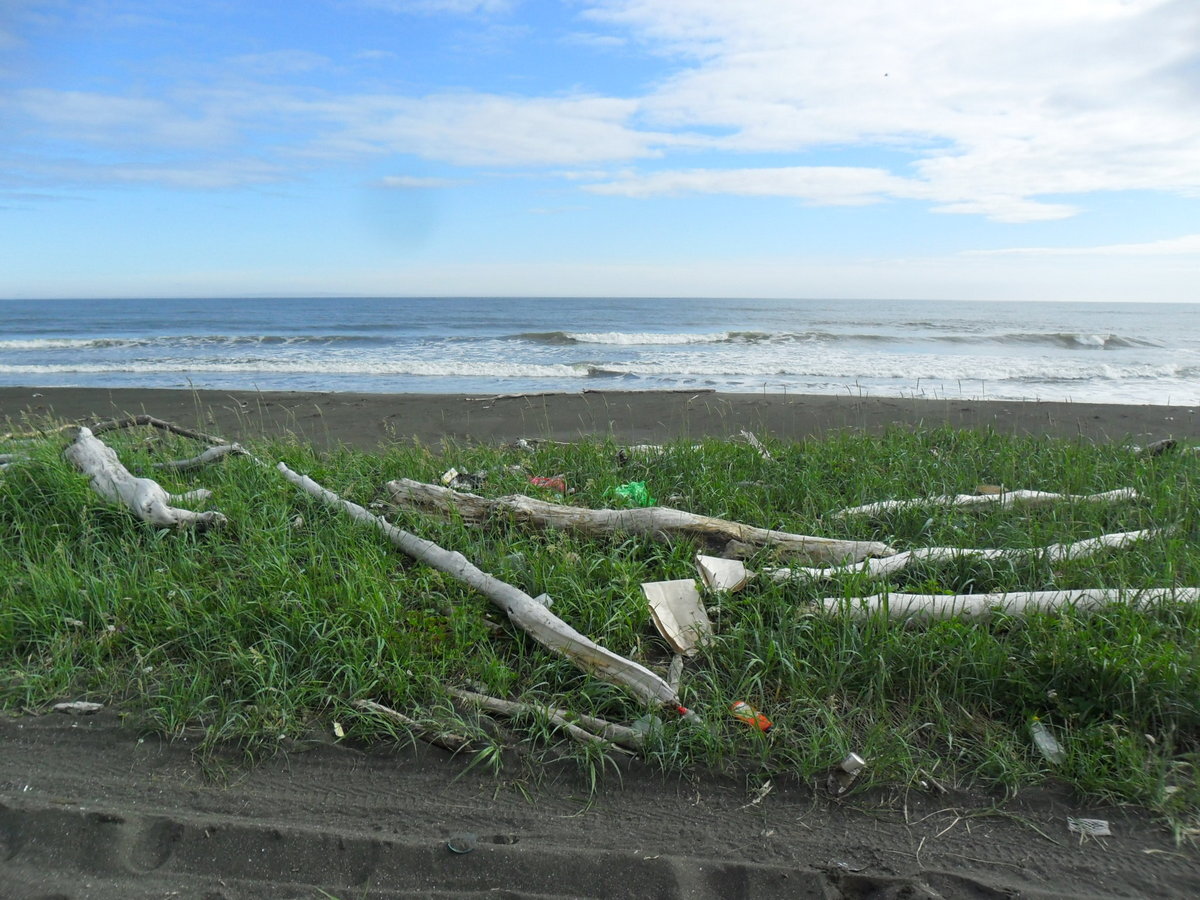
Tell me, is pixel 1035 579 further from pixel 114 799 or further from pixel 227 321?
pixel 227 321

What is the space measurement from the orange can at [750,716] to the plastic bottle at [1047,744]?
90 centimetres

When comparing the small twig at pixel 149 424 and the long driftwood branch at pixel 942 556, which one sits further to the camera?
the small twig at pixel 149 424

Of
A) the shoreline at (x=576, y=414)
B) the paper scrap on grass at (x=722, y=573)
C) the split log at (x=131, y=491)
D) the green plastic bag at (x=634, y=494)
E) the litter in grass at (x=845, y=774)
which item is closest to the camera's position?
the litter in grass at (x=845, y=774)

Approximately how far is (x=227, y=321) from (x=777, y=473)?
130ft

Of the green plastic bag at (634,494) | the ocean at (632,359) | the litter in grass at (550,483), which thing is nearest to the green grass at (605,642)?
the green plastic bag at (634,494)

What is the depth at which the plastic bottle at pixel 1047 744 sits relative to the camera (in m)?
2.57

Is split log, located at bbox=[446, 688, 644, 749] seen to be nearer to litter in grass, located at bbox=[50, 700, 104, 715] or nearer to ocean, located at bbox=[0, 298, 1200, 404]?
litter in grass, located at bbox=[50, 700, 104, 715]

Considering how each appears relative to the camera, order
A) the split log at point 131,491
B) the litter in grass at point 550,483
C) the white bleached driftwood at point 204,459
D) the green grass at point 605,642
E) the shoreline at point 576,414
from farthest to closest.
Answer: the shoreline at point 576,414 → the white bleached driftwood at point 204,459 → the litter in grass at point 550,483 → the split log at point 131,491 → the green grass at point 605,642

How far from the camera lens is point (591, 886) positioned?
2131mm

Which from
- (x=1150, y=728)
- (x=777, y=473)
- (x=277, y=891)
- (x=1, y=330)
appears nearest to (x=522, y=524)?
(x=777, y=473)

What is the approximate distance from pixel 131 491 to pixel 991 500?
4919 mm

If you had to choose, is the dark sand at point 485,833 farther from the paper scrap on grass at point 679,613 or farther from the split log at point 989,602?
the split log at point 989,602

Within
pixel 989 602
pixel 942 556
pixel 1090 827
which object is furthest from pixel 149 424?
pixel 1090 827

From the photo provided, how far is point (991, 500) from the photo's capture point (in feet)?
14.7
